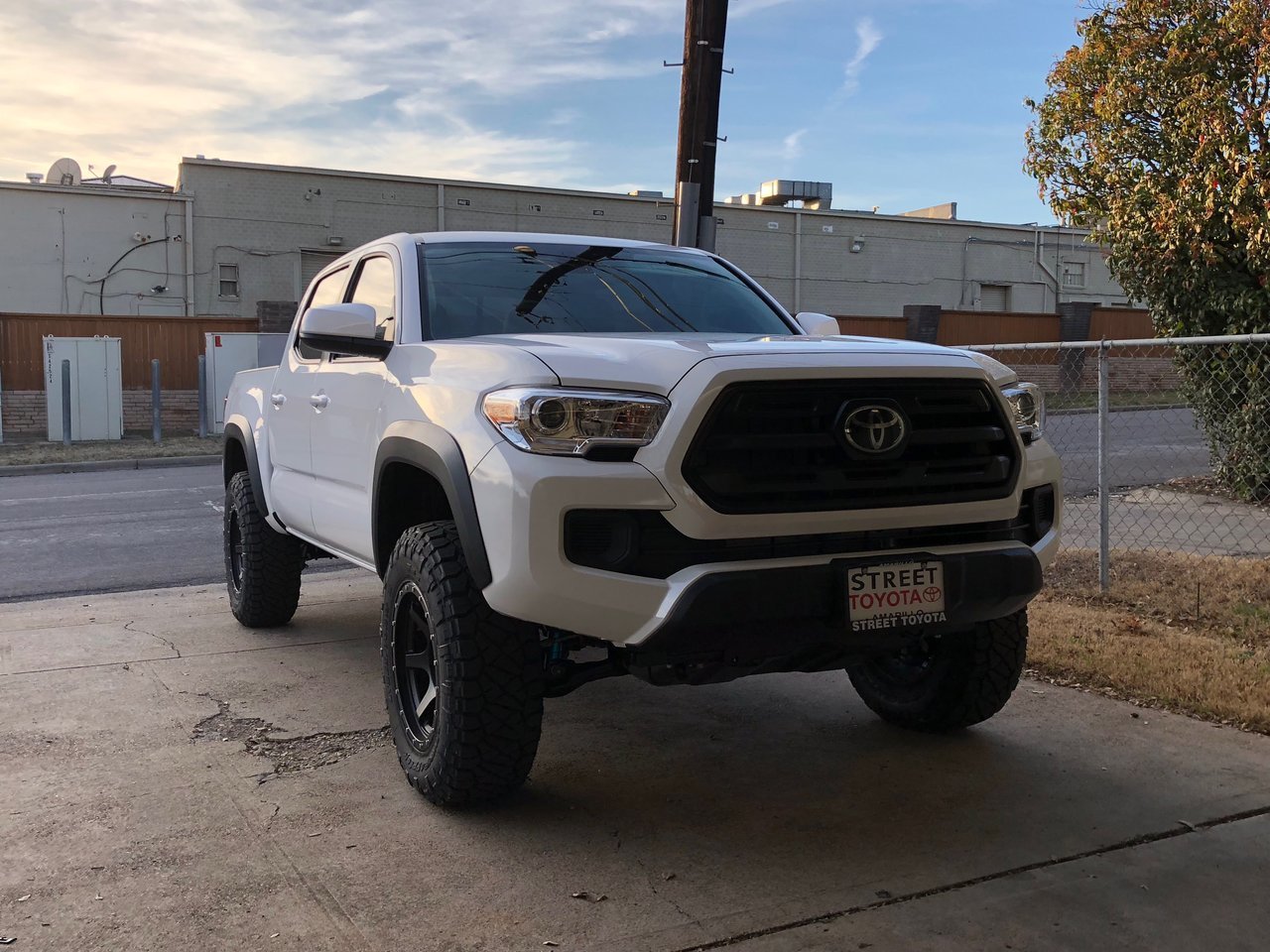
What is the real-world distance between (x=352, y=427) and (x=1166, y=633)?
3904mm

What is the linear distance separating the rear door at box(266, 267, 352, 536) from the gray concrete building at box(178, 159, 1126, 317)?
26953 millimetres

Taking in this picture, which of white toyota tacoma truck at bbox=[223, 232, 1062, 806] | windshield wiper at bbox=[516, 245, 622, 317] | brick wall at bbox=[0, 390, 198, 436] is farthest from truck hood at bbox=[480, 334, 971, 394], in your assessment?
brick wall at bbox=[0, 390, 198, 436]

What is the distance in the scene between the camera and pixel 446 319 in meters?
4.46

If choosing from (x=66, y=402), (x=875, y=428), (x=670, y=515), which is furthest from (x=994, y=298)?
(x=670, y=515)

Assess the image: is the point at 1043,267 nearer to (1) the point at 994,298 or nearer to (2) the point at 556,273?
(1) the point at 994,298

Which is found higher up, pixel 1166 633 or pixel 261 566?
pixel 261 566

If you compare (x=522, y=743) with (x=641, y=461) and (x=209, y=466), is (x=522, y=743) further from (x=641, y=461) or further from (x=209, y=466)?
(x=209, y=466)

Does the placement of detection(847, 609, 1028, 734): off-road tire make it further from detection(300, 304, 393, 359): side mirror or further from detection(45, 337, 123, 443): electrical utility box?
detection(45, 337, 123, 443): electrical utility box

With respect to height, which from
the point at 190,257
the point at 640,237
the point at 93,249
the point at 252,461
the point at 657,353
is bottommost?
the point at 252,461

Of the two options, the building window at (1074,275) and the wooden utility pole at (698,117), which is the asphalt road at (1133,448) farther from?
the building window at (1074,275)

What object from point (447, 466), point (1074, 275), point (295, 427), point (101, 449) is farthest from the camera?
point (1074, 275)

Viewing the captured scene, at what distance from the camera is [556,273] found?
4793 millimetres

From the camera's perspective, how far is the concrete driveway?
9.84 feet

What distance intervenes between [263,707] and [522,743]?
1804 mm
